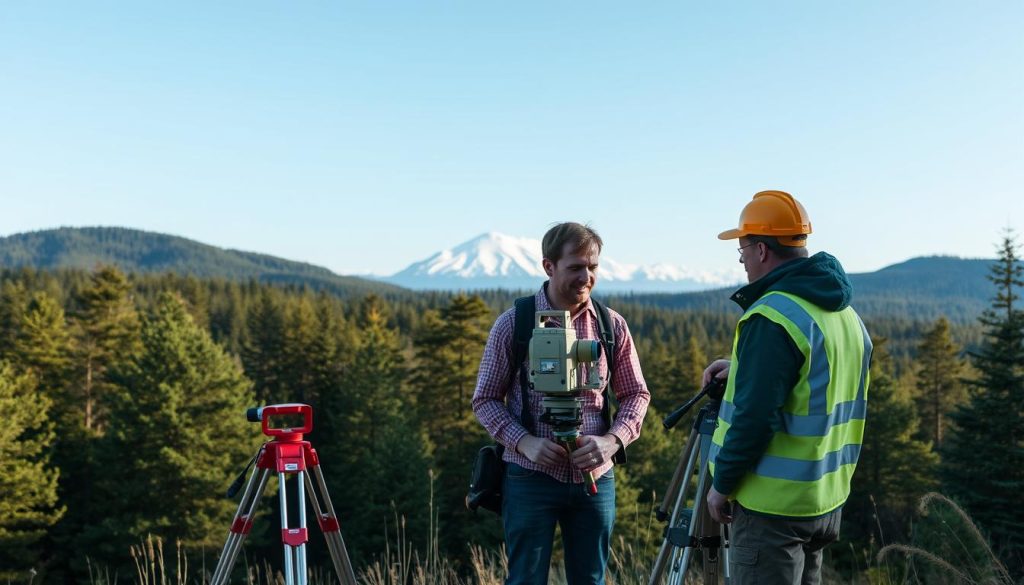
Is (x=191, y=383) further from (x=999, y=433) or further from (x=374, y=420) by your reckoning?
(x=999, y=433)

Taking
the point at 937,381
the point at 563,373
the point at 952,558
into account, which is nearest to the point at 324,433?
the point at 937,381

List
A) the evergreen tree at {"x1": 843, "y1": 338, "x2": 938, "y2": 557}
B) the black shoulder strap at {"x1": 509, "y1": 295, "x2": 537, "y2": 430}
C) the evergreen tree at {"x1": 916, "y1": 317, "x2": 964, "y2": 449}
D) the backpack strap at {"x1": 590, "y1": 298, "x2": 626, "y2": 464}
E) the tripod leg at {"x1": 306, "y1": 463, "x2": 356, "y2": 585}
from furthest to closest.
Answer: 1. the evergreen tree at {"x1": 916, "y1": 317, "x2": 964, "y2": 449}
2. the evergreen tree at {"x1": 843, "y1": 338, "x2": 938, "y2": 557}
3. the tripod leg at {"x1": 306, "y1": 463, "x2": 356, "y2": 585}
4. the backpack strap at {"x1": 590, "y1": 298, "x2": 626, "y2": 464}
5. the black shoulder strap at {"x1": 509, "y1": 295, "x2": 537, "y2": 430}

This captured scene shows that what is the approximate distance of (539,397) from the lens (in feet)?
11.3

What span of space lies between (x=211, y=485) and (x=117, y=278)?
1493 centimetres

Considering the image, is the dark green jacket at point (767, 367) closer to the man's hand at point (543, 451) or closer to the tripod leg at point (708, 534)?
the tripod leg at point (708, 534)

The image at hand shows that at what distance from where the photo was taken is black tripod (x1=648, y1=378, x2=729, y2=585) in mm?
3240

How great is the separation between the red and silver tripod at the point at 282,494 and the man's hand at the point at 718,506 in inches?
64.6

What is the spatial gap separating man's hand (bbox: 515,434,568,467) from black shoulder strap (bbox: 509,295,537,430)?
0.65ft

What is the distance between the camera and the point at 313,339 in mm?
44094

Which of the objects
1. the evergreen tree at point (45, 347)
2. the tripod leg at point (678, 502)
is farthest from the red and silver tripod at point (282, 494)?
the evergreen tree at point (45, 347)

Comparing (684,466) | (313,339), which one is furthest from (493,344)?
(313,339)

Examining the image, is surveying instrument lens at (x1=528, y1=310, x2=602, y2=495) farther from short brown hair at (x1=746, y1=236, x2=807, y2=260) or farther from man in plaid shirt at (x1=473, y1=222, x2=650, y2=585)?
short brown hair at (x1=746, y1=236, x2=807, y2=260)

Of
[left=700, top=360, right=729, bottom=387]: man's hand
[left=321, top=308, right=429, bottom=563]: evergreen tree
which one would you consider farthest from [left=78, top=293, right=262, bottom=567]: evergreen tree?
[left=700, top=360, right=729, bottom=387]: man's hand

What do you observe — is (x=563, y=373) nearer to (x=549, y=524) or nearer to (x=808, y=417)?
(x=549, y=524)
